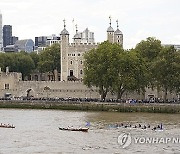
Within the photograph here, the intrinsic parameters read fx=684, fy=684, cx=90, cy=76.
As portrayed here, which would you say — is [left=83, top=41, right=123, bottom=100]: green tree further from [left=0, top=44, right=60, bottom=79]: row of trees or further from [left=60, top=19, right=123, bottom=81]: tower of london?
[left=0, top=44, right=60, bottom=79]: row of trees

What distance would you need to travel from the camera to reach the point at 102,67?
9856 centimetres

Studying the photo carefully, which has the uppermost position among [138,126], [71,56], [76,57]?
[71,56]

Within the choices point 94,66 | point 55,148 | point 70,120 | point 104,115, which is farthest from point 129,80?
point 55,148

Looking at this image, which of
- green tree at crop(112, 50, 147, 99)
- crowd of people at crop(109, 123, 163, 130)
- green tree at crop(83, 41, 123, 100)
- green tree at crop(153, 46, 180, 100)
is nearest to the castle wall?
green tree at crop(83, 41, 123, 100)

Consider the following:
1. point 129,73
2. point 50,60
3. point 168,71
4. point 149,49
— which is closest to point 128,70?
point 129,73

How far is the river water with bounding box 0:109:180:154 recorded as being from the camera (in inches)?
2087

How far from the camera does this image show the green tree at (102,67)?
97.9 meters

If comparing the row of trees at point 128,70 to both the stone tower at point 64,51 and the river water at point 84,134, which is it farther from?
the stone tower at point 64,51

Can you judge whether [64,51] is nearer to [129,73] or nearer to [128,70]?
[128,70]

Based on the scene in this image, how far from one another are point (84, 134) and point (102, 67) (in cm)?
3698

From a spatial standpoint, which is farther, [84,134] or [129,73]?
[129,73]

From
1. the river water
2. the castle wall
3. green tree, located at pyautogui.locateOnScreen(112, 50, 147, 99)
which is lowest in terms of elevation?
the river water

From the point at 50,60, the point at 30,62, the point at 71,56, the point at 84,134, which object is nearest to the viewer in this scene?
the point at 84,134

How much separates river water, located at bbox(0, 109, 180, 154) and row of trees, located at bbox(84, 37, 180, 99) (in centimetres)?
1175
